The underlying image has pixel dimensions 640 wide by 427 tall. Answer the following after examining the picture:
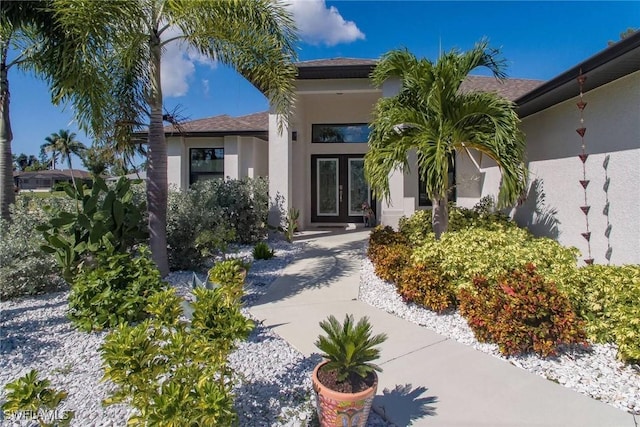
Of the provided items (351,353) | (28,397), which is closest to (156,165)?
(28,397)

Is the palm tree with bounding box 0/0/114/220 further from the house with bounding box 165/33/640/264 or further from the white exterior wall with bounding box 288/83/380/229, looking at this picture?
the white exterior wall with bounding box 288/83/380/229

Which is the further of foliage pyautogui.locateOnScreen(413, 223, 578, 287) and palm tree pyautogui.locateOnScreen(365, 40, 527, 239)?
palm tree pyautogui.locateOnScreen(365, 40, 527, 239)

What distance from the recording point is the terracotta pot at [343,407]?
252cm

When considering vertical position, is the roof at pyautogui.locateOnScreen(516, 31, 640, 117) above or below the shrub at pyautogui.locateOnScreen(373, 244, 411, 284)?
above

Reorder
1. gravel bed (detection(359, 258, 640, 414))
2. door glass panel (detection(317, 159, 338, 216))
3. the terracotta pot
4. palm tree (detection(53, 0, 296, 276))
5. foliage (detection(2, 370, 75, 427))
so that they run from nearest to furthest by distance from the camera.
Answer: foliage (detection(2, 370, 75, 427)) < the terracotta pot < gravel bed (detection(359, 258, 640, 414)) < palm tree (detection(53, 0, 296, 276)) < door glass panel (detection(317, 159, 338, 216))

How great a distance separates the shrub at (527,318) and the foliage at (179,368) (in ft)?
9.13

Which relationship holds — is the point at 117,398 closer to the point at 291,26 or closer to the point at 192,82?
the point at 291,26

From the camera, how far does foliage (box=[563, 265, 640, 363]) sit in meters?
3.56

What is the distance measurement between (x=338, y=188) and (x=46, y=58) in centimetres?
1004

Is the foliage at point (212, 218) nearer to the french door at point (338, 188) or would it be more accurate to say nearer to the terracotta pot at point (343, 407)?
the french door at point (338, 188)

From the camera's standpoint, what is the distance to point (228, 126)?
1452cm

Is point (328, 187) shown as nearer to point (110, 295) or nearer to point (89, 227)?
point (89, 227)

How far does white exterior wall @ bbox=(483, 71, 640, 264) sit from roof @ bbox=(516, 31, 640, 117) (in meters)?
0.22

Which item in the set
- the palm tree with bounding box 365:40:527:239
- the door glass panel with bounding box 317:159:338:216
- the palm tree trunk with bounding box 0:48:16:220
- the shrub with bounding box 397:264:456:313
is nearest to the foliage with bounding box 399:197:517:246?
the palm tree with bounding box 365:40:527:239
